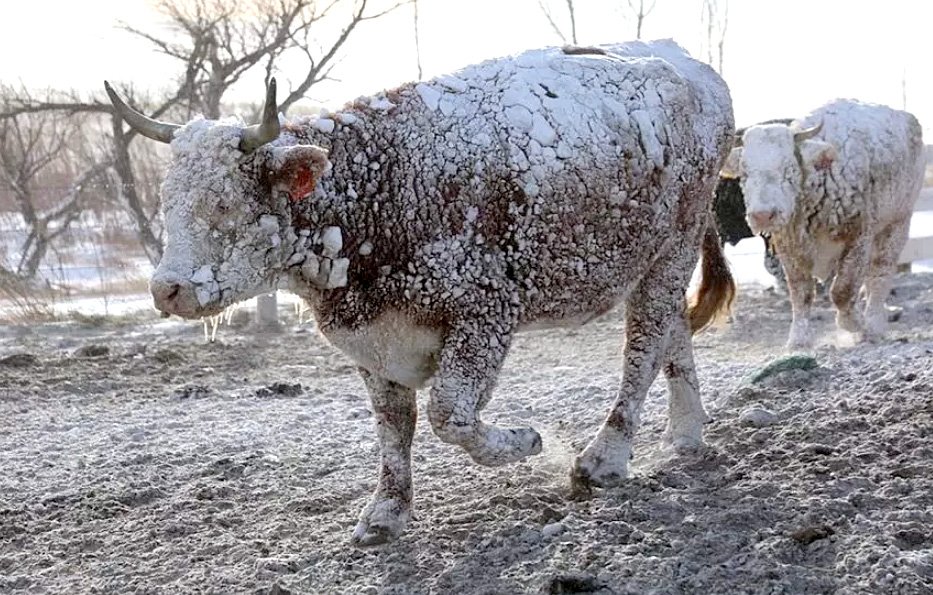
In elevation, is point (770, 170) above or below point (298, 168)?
below

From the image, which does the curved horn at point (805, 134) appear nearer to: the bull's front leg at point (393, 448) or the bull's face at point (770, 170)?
the bull's face at point (770, 170)

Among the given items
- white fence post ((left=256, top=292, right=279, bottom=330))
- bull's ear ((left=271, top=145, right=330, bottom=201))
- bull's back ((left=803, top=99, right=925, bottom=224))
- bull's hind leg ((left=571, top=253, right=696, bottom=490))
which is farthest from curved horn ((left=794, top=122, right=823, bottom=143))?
bull's ear ((left=271, top=145, right=330, bottom=201))

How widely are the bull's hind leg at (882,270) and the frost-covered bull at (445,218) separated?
4763mm

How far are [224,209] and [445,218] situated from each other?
728mm

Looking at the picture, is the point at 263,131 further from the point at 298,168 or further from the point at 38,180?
the point at 38,180

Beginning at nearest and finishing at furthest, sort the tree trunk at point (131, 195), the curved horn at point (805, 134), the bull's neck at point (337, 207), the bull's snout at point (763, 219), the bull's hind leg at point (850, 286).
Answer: the bull's neck at point (337, 207) < the bull's snout at point (763, 219) < the bull's hind leg at point (850, 286) < the curved horn at point (805, 134) < the tree trunk at point (131, 195)

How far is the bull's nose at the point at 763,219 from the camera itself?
24.2ft

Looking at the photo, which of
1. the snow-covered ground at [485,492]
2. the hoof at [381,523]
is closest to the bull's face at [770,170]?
the snow-covered ground at [485,492]

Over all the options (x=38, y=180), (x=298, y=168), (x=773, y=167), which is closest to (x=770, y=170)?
(x=773, y=167)

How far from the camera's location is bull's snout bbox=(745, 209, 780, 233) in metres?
7.38

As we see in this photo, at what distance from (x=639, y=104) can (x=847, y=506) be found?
1.64 metres

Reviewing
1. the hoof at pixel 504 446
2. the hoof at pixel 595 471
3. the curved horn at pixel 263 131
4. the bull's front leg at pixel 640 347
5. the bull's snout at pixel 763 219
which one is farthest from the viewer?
the bull's snout at pixel 763 219

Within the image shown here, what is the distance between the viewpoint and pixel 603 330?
358 inches

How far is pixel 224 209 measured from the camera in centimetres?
326
